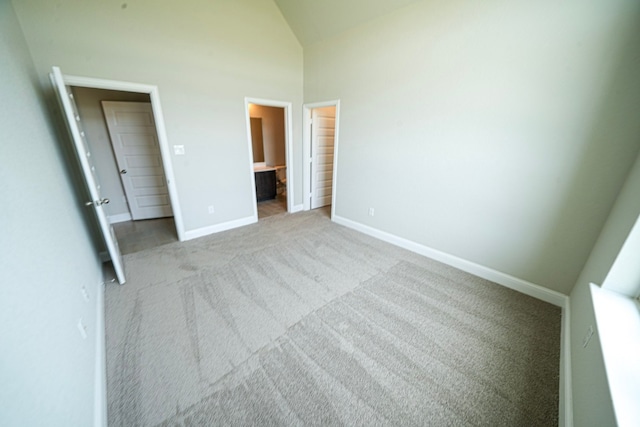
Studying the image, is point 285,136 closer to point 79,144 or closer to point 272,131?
point 272,131

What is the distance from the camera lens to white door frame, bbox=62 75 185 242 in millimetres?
2260

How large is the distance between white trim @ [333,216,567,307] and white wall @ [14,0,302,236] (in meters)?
2.30

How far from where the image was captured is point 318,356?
63.0 inches

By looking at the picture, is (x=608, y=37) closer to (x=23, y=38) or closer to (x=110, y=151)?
(x=23, y=38)

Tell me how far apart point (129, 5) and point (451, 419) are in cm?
444

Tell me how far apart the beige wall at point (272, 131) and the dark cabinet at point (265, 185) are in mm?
969

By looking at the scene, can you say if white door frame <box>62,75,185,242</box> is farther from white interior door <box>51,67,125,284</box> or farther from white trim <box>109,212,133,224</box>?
white trim <box>109,212,133,224</box>

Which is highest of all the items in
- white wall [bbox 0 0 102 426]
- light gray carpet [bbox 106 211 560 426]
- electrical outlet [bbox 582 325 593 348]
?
white wall [bbox 0 0 102 426]

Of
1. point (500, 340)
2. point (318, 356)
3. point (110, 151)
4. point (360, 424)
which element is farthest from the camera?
point (110, 151)

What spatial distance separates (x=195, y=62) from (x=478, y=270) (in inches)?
167

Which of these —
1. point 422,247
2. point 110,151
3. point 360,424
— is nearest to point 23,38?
point 110,151

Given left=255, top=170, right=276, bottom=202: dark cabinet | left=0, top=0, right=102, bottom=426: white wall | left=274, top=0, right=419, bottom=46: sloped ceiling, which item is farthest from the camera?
left=255, top=170, right=276, bottom=202: dark cabinet

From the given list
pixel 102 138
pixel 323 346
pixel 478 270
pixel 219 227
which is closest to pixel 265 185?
pixel 219 227

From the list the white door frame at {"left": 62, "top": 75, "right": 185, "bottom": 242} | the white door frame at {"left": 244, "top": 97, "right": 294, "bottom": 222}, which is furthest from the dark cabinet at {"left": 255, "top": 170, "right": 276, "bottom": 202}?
the white door frame at {"left": 62, "top": 75, "right": 185, "bottom": 242}
